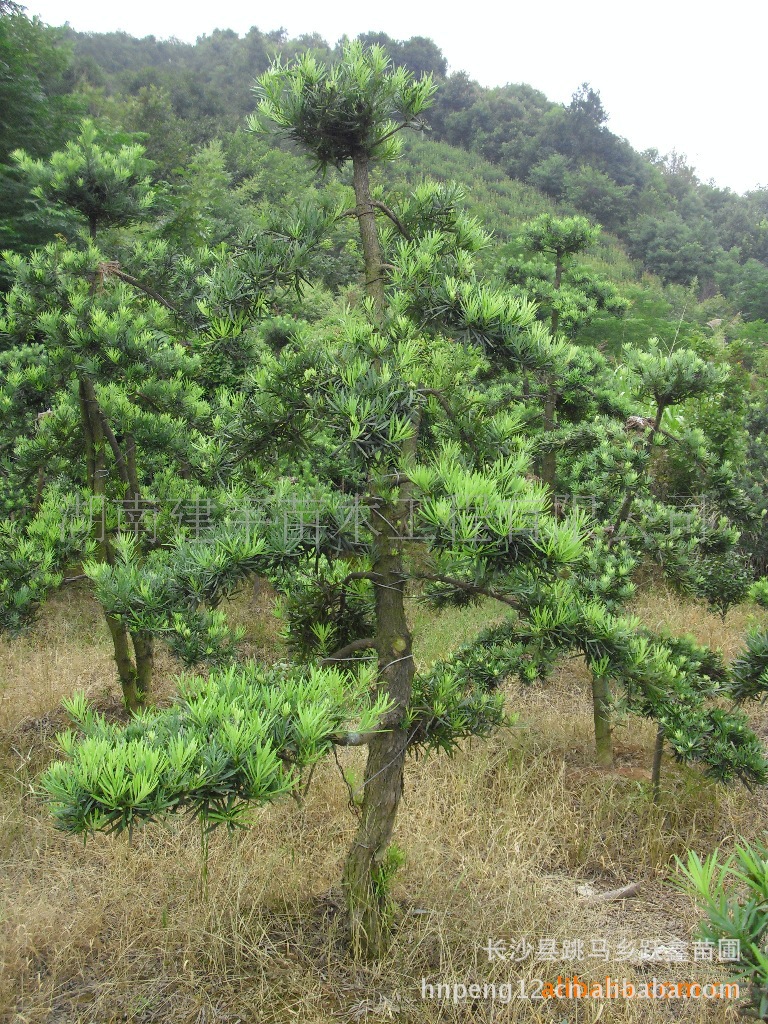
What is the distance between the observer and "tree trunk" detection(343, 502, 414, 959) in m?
2.23

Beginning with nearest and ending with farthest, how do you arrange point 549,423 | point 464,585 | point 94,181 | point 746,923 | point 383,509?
point 746,923 → point 464,585 → point 383,509 → point 94,181 → point 549,423

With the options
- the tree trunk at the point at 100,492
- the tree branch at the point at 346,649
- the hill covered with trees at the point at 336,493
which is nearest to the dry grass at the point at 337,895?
the hill covered with trees at the point at 336,493

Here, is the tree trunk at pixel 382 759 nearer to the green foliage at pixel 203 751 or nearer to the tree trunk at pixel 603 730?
the green foliage at pixel 203 751

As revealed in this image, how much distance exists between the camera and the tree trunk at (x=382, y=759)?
2229mm

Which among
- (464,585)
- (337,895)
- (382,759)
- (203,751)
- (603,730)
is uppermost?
(464,585)

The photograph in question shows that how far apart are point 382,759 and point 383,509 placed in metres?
0.81

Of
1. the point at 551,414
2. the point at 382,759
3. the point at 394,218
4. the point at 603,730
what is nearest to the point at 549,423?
the point at 551,414

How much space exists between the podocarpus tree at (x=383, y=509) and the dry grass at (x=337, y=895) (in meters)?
0.27

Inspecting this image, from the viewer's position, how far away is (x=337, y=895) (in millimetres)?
2641

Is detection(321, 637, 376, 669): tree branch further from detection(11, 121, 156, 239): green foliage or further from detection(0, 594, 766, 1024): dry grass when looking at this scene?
detection(11, 121, 156, 239): green foliage

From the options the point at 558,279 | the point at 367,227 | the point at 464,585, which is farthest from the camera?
the point at 558,279

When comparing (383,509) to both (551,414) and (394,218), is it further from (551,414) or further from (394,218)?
(551,414)

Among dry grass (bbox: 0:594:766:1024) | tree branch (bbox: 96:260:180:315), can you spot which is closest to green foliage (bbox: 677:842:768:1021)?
dry grass (bbox: 0:594:766:1024)

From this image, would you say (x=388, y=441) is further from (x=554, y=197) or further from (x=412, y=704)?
(x=554, y=197)
